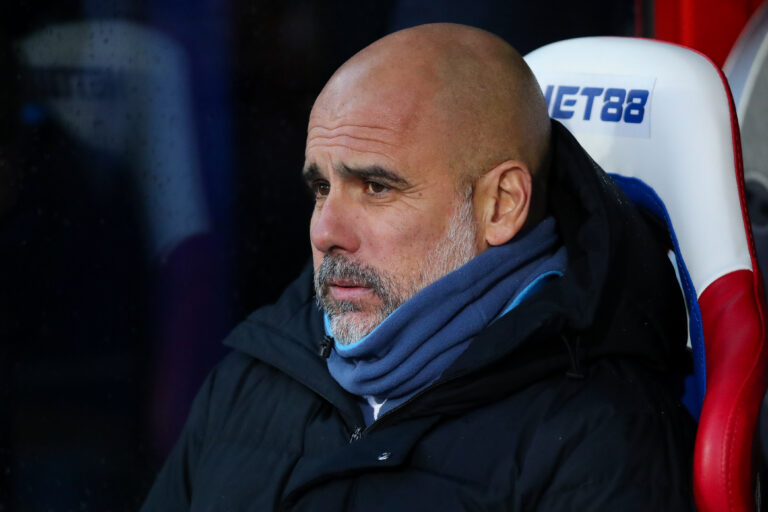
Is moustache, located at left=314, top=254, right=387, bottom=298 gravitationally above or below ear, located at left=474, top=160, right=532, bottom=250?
below

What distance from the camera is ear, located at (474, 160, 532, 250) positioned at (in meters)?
1.53

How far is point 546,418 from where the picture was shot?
141cm

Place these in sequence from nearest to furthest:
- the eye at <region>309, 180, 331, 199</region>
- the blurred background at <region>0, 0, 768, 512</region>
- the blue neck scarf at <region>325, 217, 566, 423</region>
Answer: the blue neck scarf at <region>325, 217, 566, 423</region>
the eye at <region>309, 180, 331, 199</region>
the blurred background at <region>0, 0, 768, 512</region>

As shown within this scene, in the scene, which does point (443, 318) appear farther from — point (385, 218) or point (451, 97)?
point (451, 97)

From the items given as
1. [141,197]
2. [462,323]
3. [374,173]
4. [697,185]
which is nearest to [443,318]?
[462,323]

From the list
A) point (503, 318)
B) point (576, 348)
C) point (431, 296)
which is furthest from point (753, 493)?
point (431, 296)

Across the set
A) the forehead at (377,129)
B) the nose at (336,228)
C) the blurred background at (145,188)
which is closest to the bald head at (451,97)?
the forehead at (377,129)

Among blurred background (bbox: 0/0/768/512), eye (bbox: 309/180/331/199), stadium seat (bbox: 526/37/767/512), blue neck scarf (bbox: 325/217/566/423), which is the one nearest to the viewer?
stadium seat (bbox: 526/37/767/512)

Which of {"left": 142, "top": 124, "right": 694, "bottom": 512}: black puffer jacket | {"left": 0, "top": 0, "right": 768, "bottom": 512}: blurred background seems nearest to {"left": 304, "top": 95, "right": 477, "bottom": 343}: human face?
{"left": 142, "top": 124, "right": 694, "bottom": 512}: black puffer jacket

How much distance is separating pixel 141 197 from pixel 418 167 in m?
0.88

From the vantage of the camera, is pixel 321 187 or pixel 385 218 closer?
pixel 385 218

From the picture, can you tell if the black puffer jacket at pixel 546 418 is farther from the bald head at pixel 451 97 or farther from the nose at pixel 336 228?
the nose at pixel 336 228

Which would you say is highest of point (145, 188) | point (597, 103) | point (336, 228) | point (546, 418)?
point (597, 103)

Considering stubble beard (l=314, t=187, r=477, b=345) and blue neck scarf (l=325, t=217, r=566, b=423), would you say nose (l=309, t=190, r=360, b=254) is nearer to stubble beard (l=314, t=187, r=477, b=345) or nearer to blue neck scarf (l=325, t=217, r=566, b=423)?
stubble beard (l=314, t=187, r=477, b=345)
